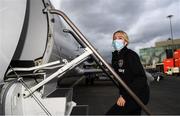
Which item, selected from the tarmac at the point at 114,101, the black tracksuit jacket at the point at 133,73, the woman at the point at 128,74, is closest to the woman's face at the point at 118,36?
the woman at the point at 128,74

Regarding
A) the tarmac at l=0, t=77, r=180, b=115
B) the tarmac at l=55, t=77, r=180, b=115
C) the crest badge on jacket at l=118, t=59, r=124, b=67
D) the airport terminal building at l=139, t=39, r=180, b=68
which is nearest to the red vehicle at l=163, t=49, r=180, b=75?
the tarmac at l=55, t=77, r=180, b=115

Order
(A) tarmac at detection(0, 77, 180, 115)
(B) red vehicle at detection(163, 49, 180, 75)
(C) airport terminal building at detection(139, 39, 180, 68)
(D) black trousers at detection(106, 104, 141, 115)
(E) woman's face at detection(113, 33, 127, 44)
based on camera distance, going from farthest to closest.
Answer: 1. (C) airport terminal building at detection(139, 39, 180, 68)
2. (B) red vehicle at detection(163, 49, 180, 75)
3. (A) tarmac at detection(0, 77, 180, 115)
4. (E) woman's face at detection(113, 33, 127, 44)
5. (D) black trousers at detection(106, 104, 141, 115)

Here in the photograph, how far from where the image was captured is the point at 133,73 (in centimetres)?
452

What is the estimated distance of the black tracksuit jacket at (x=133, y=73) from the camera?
4457 mm

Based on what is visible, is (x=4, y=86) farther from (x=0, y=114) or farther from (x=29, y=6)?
(x=29, y=6)

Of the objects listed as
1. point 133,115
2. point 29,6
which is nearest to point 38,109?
point 133,115

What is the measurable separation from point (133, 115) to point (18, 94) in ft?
4.73

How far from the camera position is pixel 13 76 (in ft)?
15.9

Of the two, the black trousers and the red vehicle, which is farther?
the red vehicle

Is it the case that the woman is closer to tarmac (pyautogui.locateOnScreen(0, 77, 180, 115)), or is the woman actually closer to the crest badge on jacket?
the crest badge on jacket

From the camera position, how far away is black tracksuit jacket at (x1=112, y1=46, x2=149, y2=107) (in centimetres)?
446

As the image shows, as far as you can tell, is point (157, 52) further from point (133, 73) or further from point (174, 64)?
point (133, 73)

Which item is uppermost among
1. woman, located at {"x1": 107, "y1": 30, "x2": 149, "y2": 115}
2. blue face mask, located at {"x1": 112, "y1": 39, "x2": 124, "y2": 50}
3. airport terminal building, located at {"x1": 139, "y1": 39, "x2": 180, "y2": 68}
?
airport terminal building, located at {"x1": 139, "y1": 39, "x2": 180, "y2": 68}

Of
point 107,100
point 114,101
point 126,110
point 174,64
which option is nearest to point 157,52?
point 174,64
